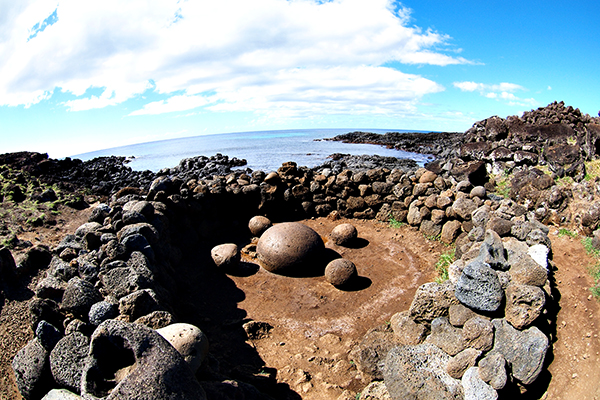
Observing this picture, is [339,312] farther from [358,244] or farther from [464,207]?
[464,207]

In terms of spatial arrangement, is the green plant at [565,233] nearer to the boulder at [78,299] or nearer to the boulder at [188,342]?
the boulder at [188,342]

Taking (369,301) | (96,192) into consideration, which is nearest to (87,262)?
(369,301)

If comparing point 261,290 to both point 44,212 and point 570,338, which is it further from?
point 44,212

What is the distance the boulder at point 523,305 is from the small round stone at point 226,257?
263 inches

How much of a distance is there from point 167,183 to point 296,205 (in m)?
5.03

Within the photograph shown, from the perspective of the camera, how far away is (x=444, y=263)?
9.78m

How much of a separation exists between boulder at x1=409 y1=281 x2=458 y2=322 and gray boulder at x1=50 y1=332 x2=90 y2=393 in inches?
200

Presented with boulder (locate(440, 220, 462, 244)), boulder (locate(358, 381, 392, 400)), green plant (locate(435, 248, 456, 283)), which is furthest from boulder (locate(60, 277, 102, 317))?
boulder (locate(440, 220, 462, 244))

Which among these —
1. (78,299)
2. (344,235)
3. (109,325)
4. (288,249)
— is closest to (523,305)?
(288,249)

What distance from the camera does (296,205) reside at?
45.5 feet

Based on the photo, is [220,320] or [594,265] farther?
[220,320]

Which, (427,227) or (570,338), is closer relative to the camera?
(570,338)

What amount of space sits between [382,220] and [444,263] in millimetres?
3350

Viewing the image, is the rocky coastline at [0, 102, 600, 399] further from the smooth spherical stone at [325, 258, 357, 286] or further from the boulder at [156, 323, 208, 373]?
the smooth spherical stone at [325, 258, 357, 286]
